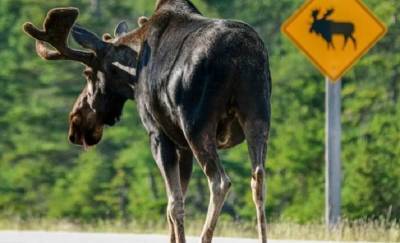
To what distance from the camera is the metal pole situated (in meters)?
21.8

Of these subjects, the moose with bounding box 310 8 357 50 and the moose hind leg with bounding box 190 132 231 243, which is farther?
the moose with bounding box 310 8 357 50

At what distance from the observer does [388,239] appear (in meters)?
18.8

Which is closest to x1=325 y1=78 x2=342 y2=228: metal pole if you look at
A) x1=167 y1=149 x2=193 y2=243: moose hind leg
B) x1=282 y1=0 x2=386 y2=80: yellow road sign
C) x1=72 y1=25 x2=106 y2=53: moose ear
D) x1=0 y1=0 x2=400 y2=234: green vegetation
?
x1=282 y1=0 x2=386 y2=80: yellow road sign

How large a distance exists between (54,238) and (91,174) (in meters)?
25.1

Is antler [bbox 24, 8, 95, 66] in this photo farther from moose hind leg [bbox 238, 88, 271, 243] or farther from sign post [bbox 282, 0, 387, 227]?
sign post [bbox 282, 0, 387, 227]

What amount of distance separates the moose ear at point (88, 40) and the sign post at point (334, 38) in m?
8.34

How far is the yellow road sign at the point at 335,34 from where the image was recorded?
69.4 ft

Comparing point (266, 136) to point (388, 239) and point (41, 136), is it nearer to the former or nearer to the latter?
point (388, 239)

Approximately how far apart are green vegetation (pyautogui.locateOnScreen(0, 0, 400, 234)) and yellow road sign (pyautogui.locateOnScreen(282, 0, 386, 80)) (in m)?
16.7

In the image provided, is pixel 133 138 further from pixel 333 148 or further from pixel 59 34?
pixel 59 34

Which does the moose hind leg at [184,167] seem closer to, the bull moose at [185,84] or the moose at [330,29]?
the bull moose at [185,84]

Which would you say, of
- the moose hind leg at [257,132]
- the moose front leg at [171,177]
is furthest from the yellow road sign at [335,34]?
the moose hind leg at [257,132]

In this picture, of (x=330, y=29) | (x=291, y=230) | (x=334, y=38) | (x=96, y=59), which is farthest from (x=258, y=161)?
(x=330, y=29)

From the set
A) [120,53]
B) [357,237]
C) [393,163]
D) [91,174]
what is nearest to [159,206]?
[91,174]
